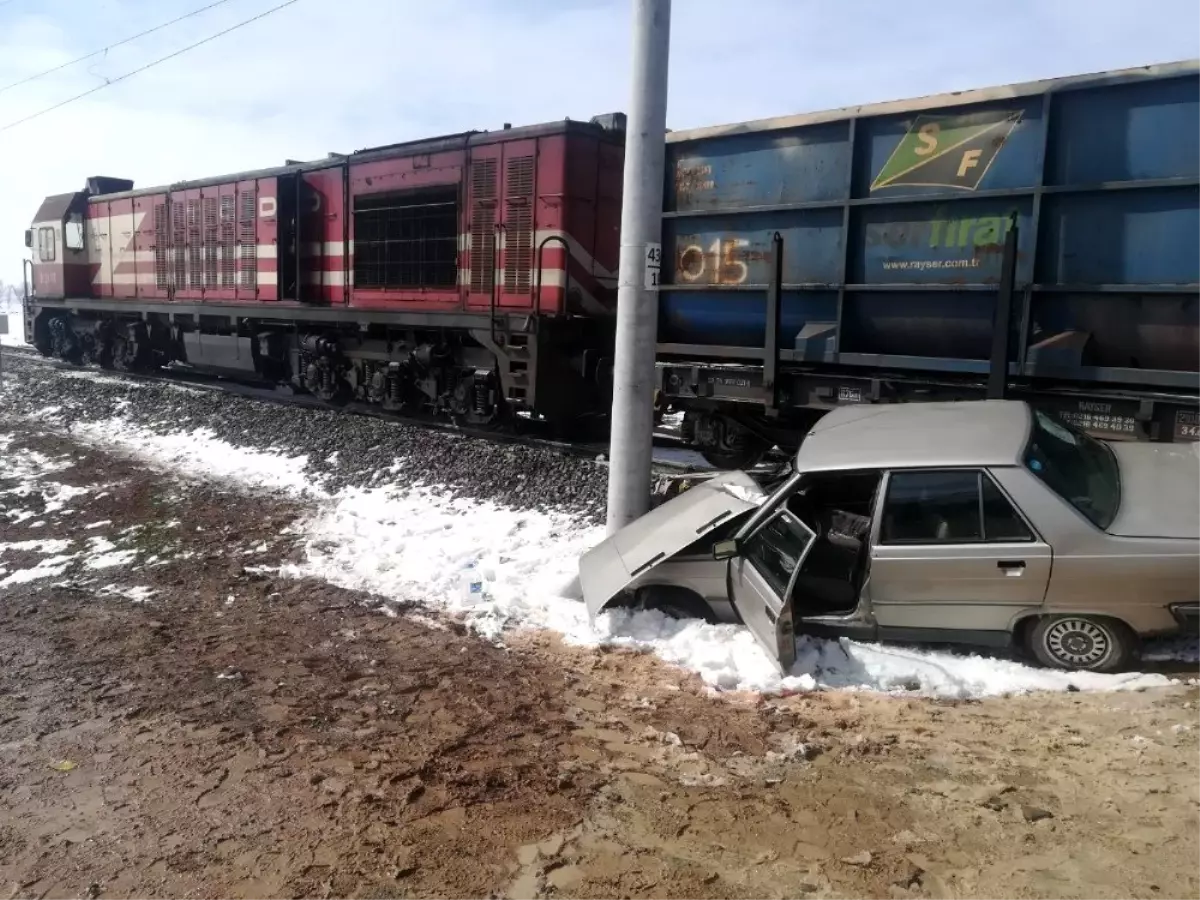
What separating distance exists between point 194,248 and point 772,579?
48.4ft

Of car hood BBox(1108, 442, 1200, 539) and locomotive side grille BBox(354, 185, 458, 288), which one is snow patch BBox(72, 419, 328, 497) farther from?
car hood BBox(1108, 442, 1200, 539)

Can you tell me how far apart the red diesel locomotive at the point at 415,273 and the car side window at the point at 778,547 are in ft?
17.6

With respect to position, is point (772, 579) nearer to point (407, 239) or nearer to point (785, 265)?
point (785, 265)

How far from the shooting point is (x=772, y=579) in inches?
192

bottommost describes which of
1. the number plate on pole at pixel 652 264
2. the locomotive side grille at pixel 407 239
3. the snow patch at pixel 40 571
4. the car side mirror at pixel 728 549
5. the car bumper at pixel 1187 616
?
the snow patch at pixel 40 571

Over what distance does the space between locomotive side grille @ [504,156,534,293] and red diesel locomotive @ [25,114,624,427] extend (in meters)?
0.02

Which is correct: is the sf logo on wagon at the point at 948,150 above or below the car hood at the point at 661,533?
above

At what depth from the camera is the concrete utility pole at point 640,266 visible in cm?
605

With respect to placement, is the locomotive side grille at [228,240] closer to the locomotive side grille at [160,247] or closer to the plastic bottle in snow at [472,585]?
the locomotive side grille at [160,247]

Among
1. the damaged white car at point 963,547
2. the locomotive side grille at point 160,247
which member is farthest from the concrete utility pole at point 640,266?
the locomotive side grille at point 160,247

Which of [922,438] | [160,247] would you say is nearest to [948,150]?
[922,438]

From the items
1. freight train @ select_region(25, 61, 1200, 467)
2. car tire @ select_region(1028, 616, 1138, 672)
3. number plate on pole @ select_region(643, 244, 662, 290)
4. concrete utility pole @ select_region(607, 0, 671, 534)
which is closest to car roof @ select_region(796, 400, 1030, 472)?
car tire @ select_region(1028, 616, 1138, 672)

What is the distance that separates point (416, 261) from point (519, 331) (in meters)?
2.66

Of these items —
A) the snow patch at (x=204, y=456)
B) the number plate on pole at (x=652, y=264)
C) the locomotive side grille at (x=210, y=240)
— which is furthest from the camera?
the locomotive side grille at (x=210, y=240)
